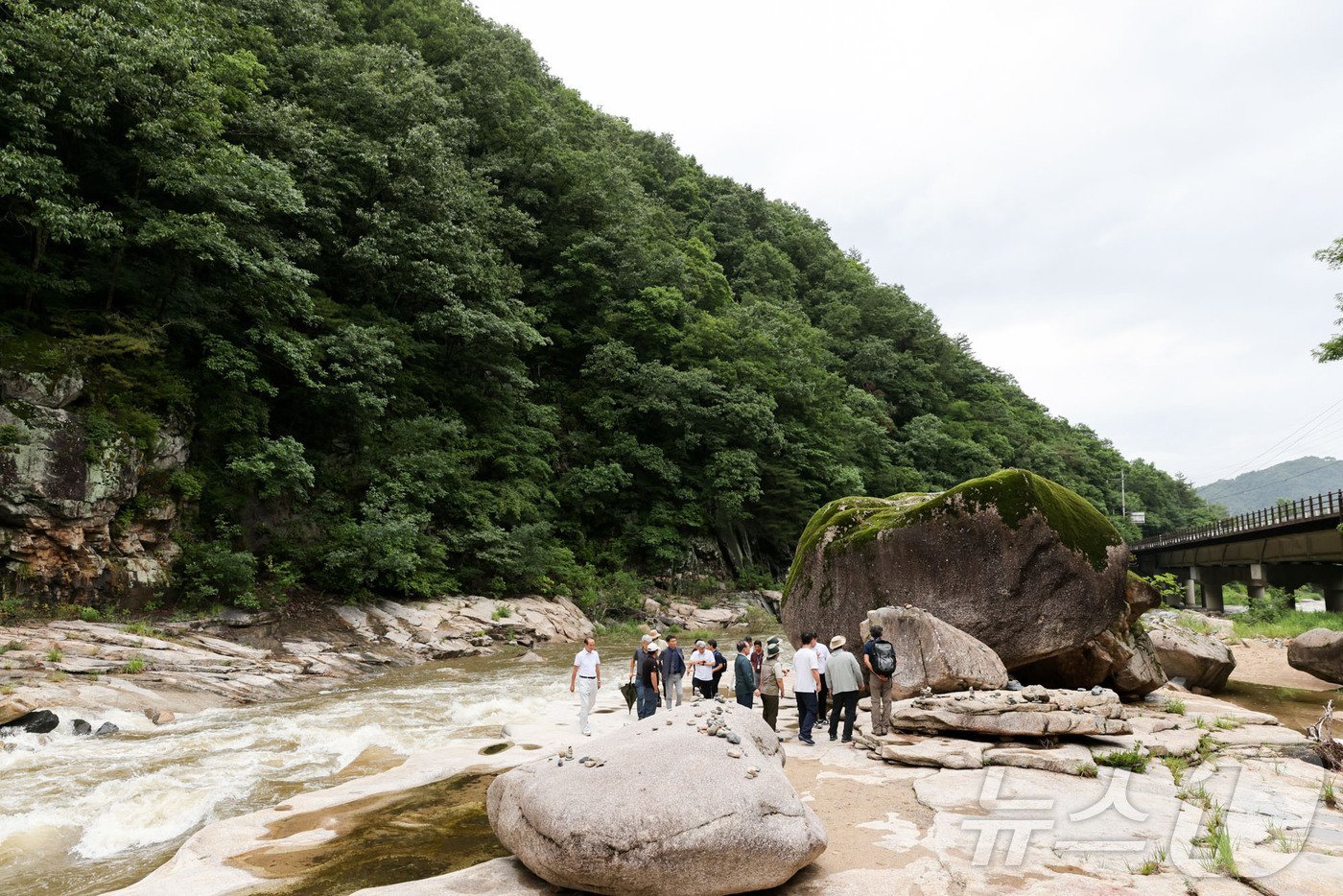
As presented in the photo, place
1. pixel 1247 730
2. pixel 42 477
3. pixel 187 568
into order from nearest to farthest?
pixel 1247 730, pixel 42 477, pixel 187 568

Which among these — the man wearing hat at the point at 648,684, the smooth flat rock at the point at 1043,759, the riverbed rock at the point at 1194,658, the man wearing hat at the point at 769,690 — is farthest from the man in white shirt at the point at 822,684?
the riverbed rock at the point at 1194,658

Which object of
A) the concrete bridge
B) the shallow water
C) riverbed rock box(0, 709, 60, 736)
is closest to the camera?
riverbed rock box(0, 709, 60, 736)

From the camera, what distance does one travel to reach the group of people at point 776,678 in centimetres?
1011

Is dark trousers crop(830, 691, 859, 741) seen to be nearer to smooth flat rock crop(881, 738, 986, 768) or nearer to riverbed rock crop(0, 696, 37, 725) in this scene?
smooth flat rock crop(881, 738, 986, 768)

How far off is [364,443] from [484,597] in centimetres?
659

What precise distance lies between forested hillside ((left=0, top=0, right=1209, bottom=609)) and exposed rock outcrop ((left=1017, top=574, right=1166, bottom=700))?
54.8 ft

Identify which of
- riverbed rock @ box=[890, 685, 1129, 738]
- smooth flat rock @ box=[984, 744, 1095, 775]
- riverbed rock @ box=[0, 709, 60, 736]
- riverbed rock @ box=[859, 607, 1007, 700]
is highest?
riverbed rock @ box=[859, 607, 1007, 700]

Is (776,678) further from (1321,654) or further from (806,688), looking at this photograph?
(1321,654)

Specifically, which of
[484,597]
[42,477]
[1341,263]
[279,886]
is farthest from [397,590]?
[1341,263]

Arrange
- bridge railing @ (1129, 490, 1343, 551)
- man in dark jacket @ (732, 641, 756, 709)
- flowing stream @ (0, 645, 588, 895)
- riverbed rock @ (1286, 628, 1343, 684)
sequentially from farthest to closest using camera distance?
1. bridge railing @ (1129, 490, 1343, 551)
2. riverbed rock @ (1286, 628, 1343, 684)
3. man in dark jacket @ (732, 641, 756, 709)
4. flowing stream @ (0, 645, 588, 895)

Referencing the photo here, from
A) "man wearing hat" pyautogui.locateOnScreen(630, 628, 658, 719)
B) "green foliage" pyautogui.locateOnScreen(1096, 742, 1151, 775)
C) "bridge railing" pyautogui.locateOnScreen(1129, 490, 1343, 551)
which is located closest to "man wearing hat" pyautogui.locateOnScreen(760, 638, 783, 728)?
"man wearing hat" pyautogui.locateOnScreen(630, 628, 658, 719)

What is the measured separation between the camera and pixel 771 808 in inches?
206

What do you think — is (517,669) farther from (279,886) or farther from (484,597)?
(279,886)

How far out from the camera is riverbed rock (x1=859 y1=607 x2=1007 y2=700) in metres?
10.8
